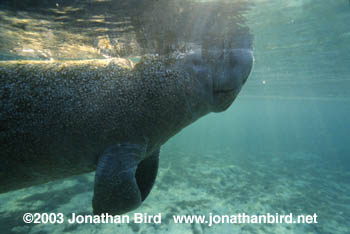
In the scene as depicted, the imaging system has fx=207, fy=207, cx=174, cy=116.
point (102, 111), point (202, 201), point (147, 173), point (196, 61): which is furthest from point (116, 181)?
point (202, 201)

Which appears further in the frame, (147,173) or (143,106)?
(147,173)

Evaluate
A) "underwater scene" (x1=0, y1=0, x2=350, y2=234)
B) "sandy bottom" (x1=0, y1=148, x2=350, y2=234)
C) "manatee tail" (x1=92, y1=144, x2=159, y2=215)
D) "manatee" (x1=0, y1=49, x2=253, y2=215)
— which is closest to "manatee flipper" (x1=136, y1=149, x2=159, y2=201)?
"underwater scene" (x1=0, y1=0, x2=350, y2=234)

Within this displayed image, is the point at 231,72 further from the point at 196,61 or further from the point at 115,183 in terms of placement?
the point at 115,183

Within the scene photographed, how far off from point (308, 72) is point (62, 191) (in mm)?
23365

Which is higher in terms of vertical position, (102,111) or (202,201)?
(102,111)

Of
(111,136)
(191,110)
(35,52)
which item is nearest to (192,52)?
(191,110)

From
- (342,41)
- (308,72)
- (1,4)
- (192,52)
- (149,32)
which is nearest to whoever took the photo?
(192,52)

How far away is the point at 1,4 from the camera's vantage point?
18.6ft

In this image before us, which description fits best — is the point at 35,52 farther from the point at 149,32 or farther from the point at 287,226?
the point at 287,226

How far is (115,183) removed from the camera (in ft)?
6.51

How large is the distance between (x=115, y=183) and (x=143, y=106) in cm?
84

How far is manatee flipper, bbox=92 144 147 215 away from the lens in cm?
199

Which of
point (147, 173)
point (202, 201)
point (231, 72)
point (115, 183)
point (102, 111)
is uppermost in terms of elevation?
point (231, 72)

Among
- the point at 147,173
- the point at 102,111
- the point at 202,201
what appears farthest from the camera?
the point at 202,201
